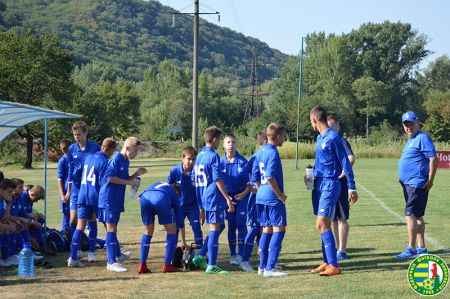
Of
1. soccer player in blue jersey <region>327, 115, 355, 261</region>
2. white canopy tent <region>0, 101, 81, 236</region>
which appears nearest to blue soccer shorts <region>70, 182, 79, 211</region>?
white canopy tent <region>0, 101, 81, 236</region>

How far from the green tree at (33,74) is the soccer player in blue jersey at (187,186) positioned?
142 feet

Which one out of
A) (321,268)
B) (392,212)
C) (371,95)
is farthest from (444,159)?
(371,95)

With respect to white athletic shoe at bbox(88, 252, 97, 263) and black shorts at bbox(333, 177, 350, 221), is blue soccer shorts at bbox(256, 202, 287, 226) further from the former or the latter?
white athletic shoe at bbox(88, 252, 97, 263)

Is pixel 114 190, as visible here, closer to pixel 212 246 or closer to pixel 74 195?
pixel 212 246

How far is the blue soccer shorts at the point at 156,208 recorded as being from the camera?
→ 9.15 m

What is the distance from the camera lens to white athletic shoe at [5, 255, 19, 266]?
9982mm

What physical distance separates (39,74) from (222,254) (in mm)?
45042

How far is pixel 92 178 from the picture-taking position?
9.95 meters

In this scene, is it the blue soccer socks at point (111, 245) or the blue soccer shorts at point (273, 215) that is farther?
the blue soccer socks at point (111, 245)

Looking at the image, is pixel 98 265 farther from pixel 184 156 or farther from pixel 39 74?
pixel 39 74

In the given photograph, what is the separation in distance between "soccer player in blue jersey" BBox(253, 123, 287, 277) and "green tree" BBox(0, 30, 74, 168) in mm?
45029

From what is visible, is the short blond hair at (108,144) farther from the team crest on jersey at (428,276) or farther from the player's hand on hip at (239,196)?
the team crest on jersey at (428,276)

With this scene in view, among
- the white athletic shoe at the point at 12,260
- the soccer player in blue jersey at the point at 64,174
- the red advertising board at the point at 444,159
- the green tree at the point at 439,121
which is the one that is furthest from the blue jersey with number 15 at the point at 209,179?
the green tree at the point at 439,121

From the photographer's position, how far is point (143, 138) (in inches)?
3841
